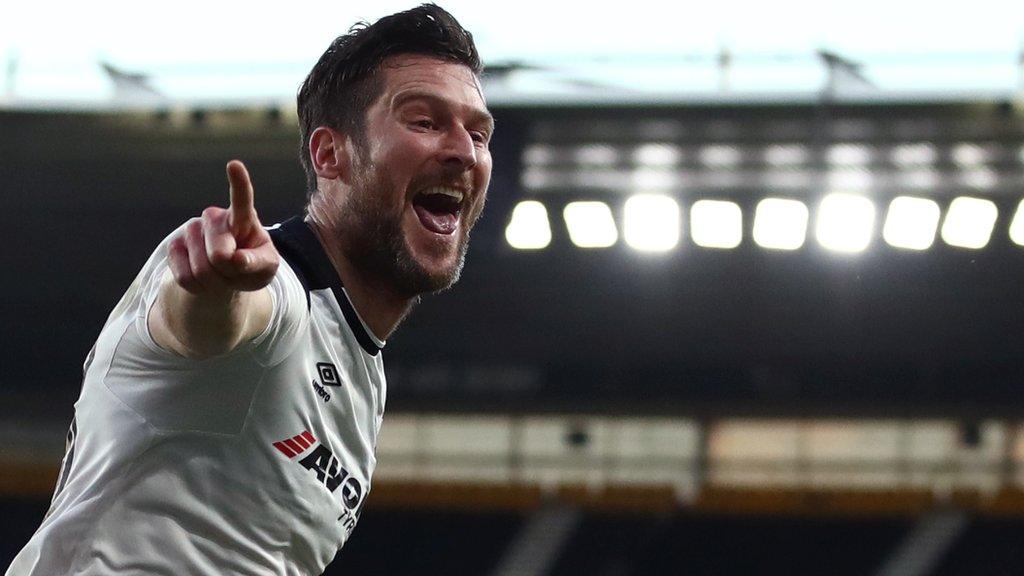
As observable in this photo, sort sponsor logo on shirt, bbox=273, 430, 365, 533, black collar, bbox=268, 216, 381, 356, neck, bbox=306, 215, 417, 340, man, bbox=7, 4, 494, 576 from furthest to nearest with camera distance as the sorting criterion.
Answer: neck, bbox=306, 215, 417, 340
black collar, bbox=268, 216, 381, 356
sponsor logo on shirt, bbox=273, 430, 365, 533
man, bbox=7, 4, 494, 576

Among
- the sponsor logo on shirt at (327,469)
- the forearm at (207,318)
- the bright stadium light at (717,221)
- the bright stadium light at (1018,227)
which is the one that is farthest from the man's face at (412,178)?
the bright stadium light at (1018,227)

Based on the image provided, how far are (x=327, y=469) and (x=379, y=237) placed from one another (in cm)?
35

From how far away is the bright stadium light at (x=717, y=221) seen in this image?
9547 mm

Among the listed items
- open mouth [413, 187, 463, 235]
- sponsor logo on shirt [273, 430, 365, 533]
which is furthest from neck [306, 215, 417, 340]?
sponsor logo on shirt [273, 430, 365, 533]

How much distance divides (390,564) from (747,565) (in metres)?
3.67

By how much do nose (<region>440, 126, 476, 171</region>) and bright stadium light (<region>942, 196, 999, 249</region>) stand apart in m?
8.02

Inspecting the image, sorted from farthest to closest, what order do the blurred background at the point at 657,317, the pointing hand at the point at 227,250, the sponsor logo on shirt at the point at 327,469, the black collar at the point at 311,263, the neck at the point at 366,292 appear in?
the blurred background at the point at 657,317, the neck at the point at 366,292, the black collar at the point at 311,263, the sponsor logo on shirt at the point at 327,469, the pointing hand at the point at 227,250

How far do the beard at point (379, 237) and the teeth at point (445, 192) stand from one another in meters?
0.05

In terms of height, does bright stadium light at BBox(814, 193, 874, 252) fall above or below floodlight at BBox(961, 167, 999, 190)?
below

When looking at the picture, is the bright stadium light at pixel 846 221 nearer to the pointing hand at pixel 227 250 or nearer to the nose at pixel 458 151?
the nose at pixel 458 151

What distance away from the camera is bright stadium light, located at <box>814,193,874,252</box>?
9.20 m

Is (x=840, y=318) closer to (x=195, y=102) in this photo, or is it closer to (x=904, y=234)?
(x=904, y=234)

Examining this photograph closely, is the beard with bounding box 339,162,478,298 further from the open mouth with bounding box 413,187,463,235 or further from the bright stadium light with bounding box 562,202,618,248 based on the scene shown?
the bright stadium light with bounding box 562,202,618,248

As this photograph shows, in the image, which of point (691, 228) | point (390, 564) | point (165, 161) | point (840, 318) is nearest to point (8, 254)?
point (165, 161)
